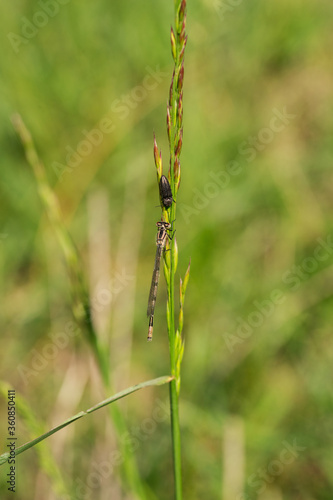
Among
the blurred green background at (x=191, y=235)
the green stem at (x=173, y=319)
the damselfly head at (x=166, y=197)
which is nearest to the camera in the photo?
the green stem at (x=173, y=319)

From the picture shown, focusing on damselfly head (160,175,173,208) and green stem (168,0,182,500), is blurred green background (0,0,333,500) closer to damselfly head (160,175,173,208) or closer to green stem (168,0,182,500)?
green stem (168,0,182,500)

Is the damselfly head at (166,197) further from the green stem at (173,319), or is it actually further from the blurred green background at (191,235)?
the blurred green background at (191,235)

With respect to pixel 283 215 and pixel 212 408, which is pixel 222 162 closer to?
pixel 283 215

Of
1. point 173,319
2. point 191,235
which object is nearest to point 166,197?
point 173,319

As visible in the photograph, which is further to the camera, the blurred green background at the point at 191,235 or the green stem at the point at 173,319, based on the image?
the blurred green background at the point at 191,235

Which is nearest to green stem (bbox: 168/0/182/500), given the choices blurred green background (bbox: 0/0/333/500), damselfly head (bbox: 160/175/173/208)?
damselfly head (bbox: 160/175/173/208)

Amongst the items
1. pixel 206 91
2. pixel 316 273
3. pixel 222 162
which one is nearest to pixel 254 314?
pixel 316 273

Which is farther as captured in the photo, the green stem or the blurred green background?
the blurred green background

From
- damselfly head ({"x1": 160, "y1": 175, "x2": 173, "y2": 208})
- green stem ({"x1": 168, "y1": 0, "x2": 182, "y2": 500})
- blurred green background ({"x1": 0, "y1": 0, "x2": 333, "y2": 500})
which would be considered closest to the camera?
green stem ({"x1": 168, "y1": 0, "x2": 182, "y2": 500})

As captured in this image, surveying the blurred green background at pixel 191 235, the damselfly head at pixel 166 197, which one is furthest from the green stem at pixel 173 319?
the blurred green background at pixel 191 235
